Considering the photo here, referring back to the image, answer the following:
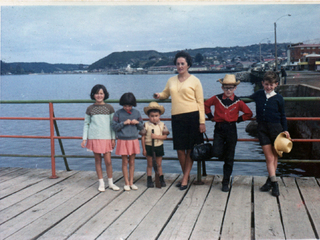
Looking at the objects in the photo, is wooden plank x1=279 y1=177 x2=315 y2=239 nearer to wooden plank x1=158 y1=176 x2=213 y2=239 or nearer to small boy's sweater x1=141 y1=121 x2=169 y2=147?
wooden plank x1=158 y1=176 x2=213 y2=239

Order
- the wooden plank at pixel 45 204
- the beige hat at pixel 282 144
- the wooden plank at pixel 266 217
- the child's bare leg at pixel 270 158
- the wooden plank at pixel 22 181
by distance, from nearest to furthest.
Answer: the wooden plank at pixel 266 217, the wooden plank at pixel 45 204, the beige hat at pixel 282 144, the child's bare leg at pixel 270 158, the wooden plank at pixel 22 181

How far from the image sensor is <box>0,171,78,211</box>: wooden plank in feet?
12.7

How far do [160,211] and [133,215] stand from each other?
0.90 ft

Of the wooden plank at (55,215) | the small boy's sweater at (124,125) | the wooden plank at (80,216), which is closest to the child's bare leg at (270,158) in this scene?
the small boy's sweater at (124,125)

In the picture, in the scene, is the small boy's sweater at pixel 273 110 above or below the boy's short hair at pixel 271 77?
below

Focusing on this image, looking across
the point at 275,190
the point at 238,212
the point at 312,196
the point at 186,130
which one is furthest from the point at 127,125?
the point at 312,196

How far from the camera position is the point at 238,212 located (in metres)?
3.41

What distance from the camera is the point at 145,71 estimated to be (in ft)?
434

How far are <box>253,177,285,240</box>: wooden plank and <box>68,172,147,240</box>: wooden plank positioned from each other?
4.22 ft

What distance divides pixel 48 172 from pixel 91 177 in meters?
0.73

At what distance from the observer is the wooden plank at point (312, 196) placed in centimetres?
323

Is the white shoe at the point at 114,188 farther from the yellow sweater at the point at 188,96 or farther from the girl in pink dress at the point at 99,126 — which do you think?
the yellow sweater at the point at 188,96

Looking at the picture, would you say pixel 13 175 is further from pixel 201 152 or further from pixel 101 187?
pixel 201 152

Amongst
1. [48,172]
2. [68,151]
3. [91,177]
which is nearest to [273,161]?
[91,177]
